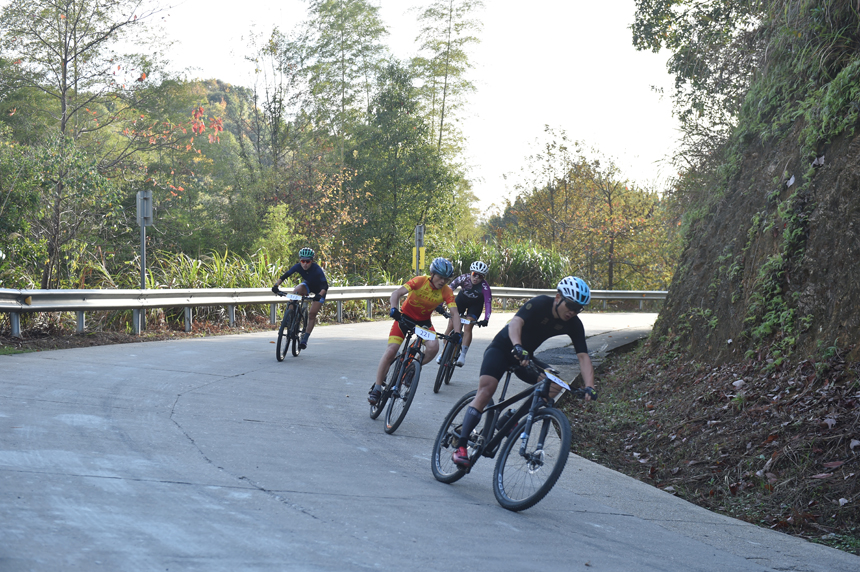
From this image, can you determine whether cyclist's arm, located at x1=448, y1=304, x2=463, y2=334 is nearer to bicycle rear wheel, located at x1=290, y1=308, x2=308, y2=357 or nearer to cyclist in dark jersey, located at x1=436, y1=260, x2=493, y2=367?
cyclist in dark jersey, located at x1=436, y1=260, x2=493, y2=367

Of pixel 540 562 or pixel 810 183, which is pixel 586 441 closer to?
pixel 810 183

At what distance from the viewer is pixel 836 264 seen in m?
8.51

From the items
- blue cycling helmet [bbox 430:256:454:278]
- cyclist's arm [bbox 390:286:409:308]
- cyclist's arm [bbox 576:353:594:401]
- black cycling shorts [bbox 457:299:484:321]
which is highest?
blue cycling helmet [bbox 430:256:454:278]

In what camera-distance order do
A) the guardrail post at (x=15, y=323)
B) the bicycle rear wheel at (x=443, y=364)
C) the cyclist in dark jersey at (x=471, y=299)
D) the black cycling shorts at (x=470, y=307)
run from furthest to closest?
1. the guardrail post at (x=15, y=323)
2. the black cycling shorts at (x=470, y=307)
3. the cyclist in dark jersey at (x=471, y=299)
4. the bicycle rear wheel at (x=443, y=364)

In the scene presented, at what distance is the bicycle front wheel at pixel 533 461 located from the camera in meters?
5.58

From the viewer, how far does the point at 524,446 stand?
5953 mm

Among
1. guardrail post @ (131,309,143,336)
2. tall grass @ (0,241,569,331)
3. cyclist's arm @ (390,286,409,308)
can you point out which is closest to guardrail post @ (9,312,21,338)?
tall grass @ (0,241,569,331)

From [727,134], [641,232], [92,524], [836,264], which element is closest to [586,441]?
[836,264]

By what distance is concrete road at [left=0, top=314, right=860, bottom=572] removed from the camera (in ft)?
13.9

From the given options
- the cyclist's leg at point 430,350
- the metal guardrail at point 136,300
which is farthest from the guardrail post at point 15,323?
the cyclist's leg at point 430,350

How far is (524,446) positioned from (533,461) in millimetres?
154

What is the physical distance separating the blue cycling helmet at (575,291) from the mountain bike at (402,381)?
237cm

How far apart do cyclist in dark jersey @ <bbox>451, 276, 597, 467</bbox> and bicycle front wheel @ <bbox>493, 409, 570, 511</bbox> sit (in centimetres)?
37

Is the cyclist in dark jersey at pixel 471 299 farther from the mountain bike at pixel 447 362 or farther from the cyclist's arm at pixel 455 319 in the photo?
the cyclist's arm at pixel 455 319
